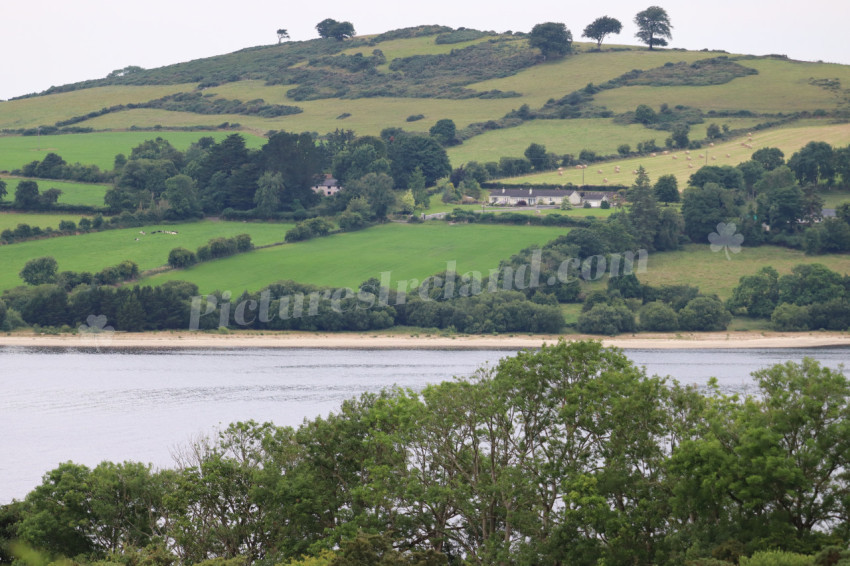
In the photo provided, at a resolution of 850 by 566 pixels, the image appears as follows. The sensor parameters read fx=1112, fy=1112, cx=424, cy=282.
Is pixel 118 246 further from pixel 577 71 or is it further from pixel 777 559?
pixel 577 71

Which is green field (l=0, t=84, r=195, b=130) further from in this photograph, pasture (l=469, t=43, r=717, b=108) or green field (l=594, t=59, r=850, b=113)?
green field (l=594, t=59, r=850, b=113)

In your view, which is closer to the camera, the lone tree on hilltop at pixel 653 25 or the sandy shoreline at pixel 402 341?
the sandy shoreline at pixel 402 341

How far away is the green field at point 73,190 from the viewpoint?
4264 inches

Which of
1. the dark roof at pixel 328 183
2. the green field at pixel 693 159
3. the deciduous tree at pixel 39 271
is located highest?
the green field at pixel 693 159

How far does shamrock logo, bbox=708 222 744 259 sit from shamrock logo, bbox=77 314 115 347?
49.3 meters

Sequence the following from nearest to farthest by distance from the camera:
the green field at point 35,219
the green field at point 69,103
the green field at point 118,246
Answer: the green field at point 118,246, the green field at point 35,219, the green field at point 69,103

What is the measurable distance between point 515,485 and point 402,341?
52146mm

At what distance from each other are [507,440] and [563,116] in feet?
407

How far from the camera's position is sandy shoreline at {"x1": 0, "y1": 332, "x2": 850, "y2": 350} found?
75.6m

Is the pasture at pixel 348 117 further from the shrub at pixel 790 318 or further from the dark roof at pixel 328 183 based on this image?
the shrub at pixel 790 318

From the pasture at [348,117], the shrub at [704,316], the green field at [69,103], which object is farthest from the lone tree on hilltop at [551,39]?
the shrub at [704,316]

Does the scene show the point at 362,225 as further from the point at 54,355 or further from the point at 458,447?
the point at 458,447

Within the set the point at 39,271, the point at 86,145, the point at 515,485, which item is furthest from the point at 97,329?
the point at 86,145

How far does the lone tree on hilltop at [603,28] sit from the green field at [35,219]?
372ft
